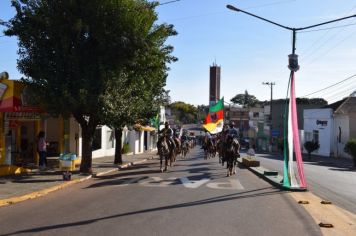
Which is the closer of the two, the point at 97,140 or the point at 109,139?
the point at 97,140

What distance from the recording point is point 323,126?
65375 millimetres

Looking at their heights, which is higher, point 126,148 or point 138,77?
point 138,77

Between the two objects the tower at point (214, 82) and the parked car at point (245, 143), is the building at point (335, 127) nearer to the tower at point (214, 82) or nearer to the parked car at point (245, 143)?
the parked car at point (245, 143)

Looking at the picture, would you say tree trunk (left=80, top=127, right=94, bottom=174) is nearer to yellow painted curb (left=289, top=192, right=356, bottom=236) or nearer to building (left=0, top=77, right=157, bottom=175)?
building (left=0, top=77, right=157, bottom=175)

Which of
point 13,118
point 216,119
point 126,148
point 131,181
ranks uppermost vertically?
point 216,119

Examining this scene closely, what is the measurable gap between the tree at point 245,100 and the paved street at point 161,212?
172m

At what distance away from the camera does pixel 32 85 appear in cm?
2062

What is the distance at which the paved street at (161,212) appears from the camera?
9.83 meters

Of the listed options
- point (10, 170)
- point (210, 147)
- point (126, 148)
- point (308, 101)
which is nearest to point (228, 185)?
point (10, 170)

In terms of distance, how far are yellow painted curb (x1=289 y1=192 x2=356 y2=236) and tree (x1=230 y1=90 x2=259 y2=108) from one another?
174252 millimetres

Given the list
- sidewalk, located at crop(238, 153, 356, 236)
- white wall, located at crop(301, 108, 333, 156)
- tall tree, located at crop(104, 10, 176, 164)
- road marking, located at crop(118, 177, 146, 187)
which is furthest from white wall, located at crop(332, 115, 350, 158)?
sidewalk, located at crop(238, 153, 356, 236)

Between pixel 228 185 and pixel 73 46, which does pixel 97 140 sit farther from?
pixel 228 185

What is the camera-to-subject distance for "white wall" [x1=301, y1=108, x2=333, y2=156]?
206 ft

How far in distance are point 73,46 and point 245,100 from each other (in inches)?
6726
